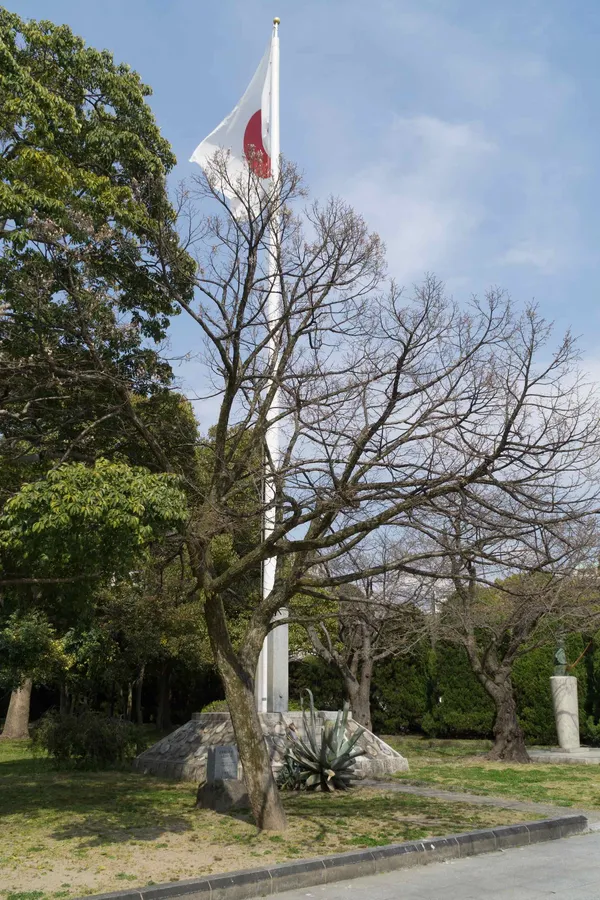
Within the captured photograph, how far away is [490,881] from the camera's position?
698 centimetres

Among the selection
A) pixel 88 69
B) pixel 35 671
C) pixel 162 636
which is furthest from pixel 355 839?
pixel 35 671

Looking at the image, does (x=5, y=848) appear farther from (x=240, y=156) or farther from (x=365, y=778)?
(x=240, y=156)

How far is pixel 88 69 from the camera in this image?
10.9 m

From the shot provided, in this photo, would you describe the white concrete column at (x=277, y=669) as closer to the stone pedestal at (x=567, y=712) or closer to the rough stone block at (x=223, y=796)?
the rough stone block at (x=223, y=796)

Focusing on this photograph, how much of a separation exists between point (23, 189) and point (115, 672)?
1542cm

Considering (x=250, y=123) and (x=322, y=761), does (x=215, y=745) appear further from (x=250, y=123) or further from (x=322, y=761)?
(x=250, y=123)

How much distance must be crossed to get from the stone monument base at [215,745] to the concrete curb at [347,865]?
191 inches

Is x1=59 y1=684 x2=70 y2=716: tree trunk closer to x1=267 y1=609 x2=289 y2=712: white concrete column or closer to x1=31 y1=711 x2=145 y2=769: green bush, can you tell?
x1=31 y1=711 x2=145 y2=769: green bush

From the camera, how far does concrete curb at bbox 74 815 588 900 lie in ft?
20.9

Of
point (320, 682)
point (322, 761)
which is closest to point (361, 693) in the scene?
point (320, 682)

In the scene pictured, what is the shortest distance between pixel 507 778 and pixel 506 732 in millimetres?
3427

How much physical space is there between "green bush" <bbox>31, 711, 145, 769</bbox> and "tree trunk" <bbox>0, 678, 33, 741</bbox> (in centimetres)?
971

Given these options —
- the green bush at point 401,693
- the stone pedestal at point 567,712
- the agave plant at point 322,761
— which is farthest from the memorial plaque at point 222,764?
the green bush at point 401,693

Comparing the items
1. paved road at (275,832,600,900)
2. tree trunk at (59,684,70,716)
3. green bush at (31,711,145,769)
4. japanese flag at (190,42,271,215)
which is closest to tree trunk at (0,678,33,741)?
tree trunk at (59,684,70,716)
